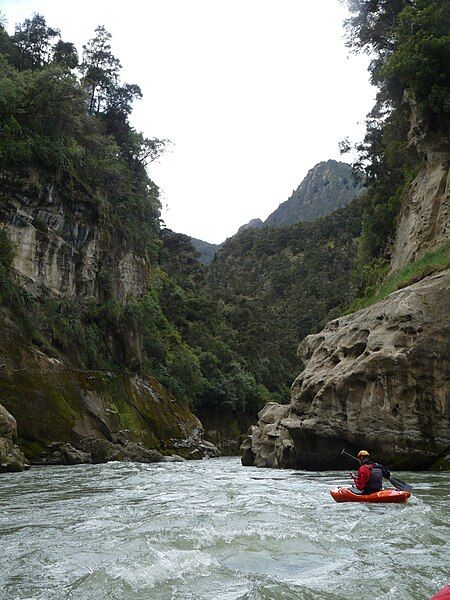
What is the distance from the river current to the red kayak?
0.52 ft

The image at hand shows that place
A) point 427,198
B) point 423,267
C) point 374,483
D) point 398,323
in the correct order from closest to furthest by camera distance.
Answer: point 374,483 → point 398,323 → point 423,267 → point 427,198

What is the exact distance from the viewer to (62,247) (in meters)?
27.8

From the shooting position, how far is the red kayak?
9.38 meters

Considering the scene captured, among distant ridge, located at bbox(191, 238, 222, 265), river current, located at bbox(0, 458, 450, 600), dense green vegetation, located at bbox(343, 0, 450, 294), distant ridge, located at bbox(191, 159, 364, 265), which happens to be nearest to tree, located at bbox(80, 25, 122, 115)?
dense green vegetation, located at bbox(343, 0, 450, 294)

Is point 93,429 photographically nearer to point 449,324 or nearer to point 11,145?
point 11,145

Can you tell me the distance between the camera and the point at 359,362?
1627 centimetres

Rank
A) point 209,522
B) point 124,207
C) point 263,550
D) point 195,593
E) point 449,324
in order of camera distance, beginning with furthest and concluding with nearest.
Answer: point 124,207 → point 449,324 → point 209,522 → point 263,550 → point 195,593

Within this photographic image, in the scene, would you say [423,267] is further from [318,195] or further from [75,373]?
[318,195]

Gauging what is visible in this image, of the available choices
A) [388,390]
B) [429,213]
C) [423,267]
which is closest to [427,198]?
[429,213]

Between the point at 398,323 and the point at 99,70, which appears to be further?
the point at 99,70

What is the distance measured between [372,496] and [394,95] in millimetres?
20321

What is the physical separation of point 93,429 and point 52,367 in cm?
331

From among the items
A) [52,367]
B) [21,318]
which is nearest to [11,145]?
[21,318]

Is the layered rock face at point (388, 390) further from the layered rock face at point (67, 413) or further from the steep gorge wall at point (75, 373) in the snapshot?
the steep gorge wall at point (75, 373)
